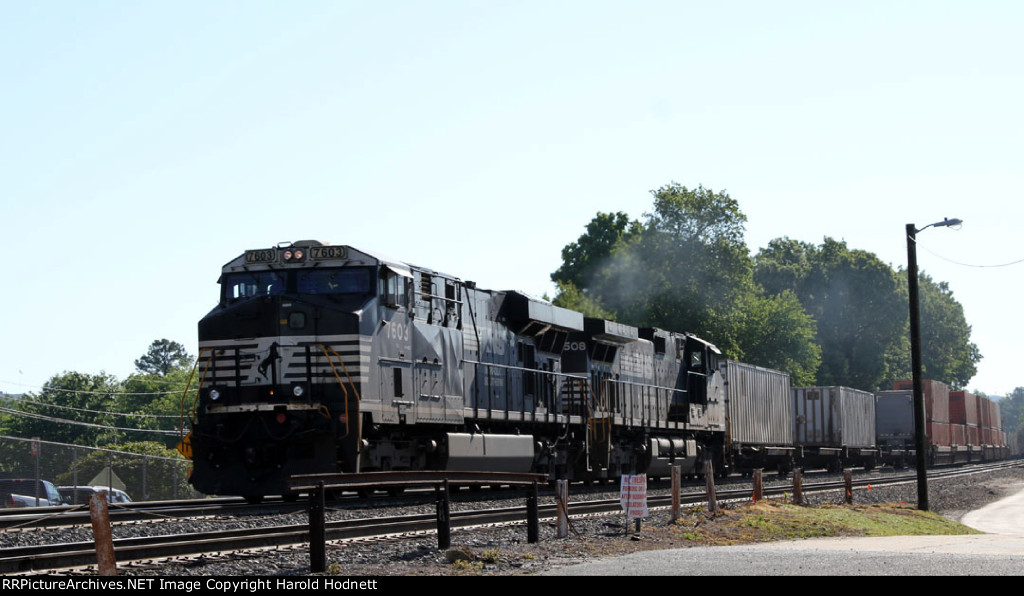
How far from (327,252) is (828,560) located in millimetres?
9862

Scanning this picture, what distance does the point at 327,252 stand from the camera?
18.8 m

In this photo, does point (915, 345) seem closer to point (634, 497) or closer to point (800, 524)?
point (800, 524)

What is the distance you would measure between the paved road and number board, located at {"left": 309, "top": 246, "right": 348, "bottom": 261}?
791 cm

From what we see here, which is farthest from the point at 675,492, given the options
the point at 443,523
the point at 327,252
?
the point at 327,252

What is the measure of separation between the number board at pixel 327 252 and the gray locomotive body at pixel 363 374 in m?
0.02

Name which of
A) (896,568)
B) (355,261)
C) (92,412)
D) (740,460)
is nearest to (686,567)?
(896,568)

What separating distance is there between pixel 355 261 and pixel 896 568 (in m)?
10.5

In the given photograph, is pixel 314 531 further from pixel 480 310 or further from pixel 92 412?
pixel 92 412

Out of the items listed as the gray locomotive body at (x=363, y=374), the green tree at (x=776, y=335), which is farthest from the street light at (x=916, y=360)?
the green tree at (x=776, y=335)

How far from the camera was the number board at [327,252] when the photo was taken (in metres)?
18.8

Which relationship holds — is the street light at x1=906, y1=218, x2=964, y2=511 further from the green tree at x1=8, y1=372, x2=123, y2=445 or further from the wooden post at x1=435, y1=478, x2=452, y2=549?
the green tree at x1=8, y1=372, x2=123, y2=445

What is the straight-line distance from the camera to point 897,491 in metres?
31.0

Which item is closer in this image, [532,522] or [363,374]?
[532,522]

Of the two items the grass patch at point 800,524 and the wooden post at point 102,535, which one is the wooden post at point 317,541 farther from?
the grass patch at point 800,524
